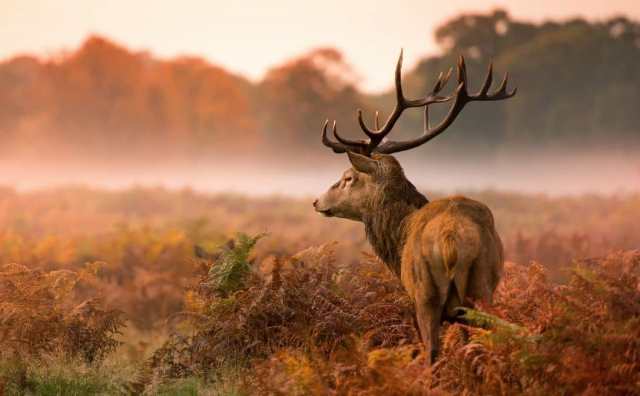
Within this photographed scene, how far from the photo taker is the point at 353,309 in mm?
9070

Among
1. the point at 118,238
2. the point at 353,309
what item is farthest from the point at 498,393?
the point at 118,238

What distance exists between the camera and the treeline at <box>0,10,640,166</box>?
201 feet

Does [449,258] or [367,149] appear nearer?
[449,258]

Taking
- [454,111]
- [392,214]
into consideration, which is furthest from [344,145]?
[454,111]

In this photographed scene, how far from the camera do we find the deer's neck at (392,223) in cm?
822

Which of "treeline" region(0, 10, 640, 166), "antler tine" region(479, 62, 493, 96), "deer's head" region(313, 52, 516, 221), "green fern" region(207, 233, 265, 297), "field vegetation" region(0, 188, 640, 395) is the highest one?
"treeline" region(0, 10, 640, 166)

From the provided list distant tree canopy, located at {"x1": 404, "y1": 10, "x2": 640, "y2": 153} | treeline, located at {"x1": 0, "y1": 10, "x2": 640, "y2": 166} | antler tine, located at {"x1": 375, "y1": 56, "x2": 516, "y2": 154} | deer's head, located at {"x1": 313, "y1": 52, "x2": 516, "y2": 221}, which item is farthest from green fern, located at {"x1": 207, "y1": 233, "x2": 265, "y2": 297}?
distant tree canopy, located at {"x1": 404, "y1": 10, "x2": 640, "y2": 153}

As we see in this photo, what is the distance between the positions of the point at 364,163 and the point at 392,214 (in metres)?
0.51

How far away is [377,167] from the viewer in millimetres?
8438

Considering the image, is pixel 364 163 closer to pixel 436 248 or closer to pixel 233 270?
pixel 436 248

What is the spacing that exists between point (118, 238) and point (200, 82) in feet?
151

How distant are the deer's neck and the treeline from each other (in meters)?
53.7

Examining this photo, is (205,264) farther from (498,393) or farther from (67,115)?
(67,115)

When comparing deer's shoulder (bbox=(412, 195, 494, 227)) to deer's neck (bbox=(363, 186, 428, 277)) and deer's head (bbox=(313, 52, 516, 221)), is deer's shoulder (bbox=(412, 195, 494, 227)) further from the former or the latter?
deer's head (bbox=(313, 52, 516, 221))
